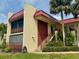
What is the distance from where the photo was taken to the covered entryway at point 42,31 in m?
34.0

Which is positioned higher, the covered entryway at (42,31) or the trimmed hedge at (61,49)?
the covered entryway at (42,31)

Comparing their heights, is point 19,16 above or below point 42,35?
above

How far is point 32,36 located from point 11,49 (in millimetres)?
5402

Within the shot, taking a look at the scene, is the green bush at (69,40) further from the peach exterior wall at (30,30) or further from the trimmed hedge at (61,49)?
the peach exterior wall at (30,30)

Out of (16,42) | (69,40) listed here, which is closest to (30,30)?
(16,42)

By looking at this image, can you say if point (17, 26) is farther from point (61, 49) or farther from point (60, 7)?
point (61, 49)

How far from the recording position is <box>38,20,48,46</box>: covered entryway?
112ft

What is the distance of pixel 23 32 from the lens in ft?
103

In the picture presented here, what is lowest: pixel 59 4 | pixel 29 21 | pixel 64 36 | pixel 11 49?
pixel 11 49

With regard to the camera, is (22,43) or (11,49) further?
(11,49)

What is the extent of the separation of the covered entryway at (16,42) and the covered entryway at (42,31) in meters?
3.67

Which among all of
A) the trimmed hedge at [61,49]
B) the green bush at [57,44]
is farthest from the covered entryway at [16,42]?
the trimmed hedge at [61,49]

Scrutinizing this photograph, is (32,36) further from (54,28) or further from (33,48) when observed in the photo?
(54,28)

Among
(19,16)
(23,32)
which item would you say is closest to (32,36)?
(23,32)
